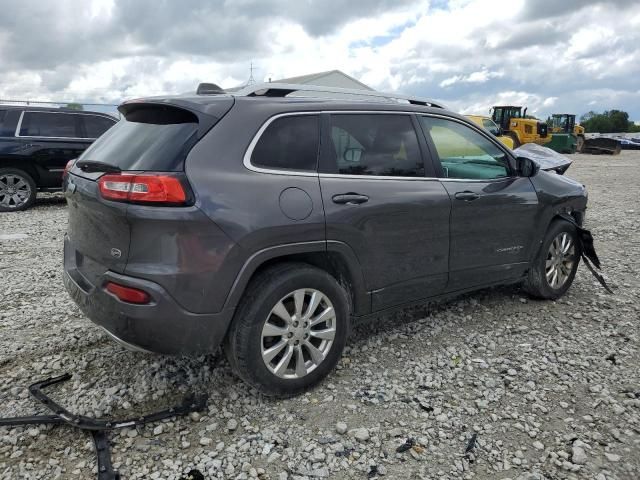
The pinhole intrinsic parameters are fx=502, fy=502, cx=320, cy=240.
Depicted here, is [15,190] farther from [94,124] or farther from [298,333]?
[298,333]

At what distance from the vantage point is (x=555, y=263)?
468cm

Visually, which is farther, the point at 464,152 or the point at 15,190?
the point at 15,190

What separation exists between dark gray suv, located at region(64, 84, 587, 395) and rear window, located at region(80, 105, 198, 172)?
0.03 feet

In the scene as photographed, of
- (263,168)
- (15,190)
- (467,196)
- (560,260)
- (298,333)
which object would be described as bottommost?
(298,333)

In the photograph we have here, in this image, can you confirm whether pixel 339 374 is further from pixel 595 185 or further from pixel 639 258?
pixel 595 185

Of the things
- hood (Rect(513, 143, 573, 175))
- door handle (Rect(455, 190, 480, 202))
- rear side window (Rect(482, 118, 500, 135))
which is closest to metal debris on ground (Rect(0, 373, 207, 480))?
door handle (Rect(455, 190, 480, 202))

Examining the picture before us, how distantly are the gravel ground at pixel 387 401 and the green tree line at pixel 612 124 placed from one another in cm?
7376

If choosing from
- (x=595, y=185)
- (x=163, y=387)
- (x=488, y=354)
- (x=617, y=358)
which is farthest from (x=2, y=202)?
(x=595, y=185)

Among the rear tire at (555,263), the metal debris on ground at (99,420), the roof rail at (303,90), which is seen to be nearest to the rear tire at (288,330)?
the metal debris on ground at (99,420)

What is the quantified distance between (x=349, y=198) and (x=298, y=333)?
34.7 inches

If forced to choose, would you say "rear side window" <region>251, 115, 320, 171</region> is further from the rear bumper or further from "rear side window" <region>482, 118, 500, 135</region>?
"rear side window" <region>482, 118, 500, 135</region>

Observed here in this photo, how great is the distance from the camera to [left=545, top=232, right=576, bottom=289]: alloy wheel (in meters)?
4.63

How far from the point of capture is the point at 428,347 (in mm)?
3811

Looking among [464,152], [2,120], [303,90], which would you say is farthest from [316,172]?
[2,120]
